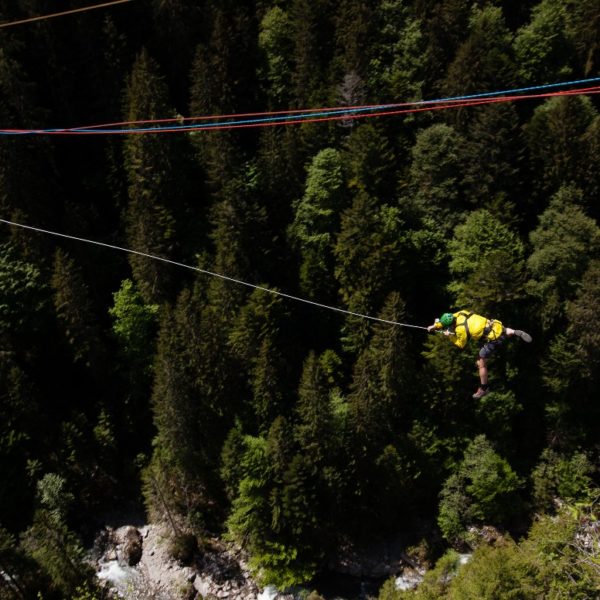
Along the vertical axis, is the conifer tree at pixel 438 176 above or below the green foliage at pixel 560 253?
above

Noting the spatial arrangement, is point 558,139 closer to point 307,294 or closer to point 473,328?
point 307,294

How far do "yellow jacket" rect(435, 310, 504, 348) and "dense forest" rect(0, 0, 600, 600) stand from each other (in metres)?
12.4

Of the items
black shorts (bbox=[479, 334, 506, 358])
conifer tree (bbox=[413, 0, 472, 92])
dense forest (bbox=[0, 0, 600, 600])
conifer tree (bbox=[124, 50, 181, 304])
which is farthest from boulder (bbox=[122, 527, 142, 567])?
conifer tree (bbox=[413, 0, 472, 92])

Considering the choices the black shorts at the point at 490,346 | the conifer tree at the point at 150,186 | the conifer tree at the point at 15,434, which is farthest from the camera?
the conifer tree at the point at 150,186

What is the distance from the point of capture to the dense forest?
107 feet

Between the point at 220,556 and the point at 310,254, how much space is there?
1925 cm

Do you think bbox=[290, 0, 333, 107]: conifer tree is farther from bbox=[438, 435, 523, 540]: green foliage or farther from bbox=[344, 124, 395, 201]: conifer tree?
bbox=[438, 435, 523, 540]: green foliage

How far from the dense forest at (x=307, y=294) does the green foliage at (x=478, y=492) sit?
0.14 m

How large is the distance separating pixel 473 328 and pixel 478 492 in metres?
18.7

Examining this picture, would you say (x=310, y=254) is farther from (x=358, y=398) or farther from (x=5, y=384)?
(x=5, y=384)

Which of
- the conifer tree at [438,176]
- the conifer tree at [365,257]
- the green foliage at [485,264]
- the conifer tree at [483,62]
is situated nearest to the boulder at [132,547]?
the conifer tree at [365,257]

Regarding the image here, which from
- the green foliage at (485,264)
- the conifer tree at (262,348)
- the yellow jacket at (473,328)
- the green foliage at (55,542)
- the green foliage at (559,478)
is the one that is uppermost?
the yellow jacket at (473,328)

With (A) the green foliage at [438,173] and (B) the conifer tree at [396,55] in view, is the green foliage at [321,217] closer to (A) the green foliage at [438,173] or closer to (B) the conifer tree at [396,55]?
(A) the green foliage at [438,173]

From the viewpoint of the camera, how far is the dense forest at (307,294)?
32.5 m
